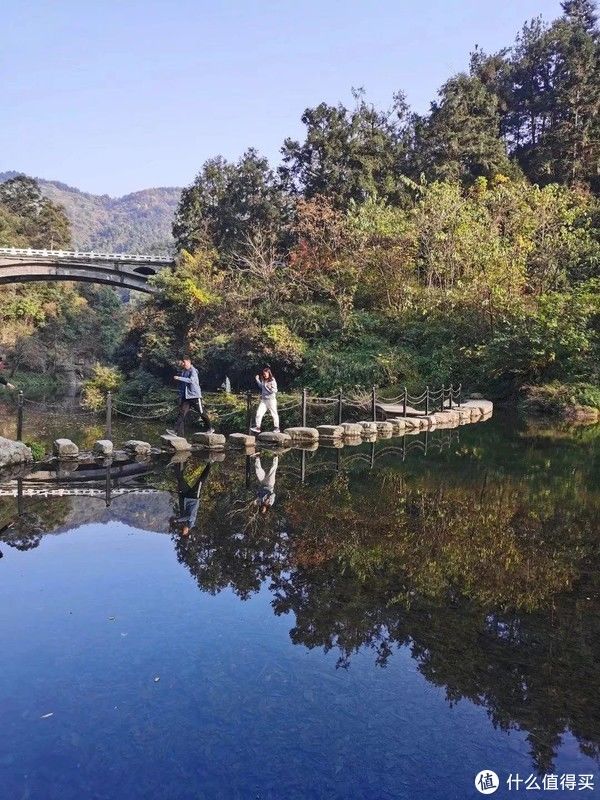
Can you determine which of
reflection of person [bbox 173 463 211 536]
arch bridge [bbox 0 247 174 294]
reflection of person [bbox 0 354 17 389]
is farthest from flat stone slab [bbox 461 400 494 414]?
arch bridge [bbox 0 247 174 294]

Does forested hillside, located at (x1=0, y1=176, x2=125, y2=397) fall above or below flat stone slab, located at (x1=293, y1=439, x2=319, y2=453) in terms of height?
above

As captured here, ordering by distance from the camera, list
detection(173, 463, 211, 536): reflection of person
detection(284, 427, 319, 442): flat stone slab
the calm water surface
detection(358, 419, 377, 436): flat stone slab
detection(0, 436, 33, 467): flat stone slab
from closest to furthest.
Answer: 1. the calm water surface
2. detection(173, 463, 211, 536): reflection of person
3. detection(0, 436, 33, 467): flat stone slab
4. detection(284, 427, 319, 442): flat stone slab
5. detection(358, 419, 377, 436): flat stone slab

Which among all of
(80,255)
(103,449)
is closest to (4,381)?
(80,255)

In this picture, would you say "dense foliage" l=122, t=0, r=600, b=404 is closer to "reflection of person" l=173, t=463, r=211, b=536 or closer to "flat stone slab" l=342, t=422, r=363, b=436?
"flat stone slab" l=342, t=422, r=363, b=436

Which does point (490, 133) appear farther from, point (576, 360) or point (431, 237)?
point (576, 360)

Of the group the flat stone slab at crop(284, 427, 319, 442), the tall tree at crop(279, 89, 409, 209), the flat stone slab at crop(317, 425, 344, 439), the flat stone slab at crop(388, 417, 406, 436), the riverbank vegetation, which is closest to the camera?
the flat stone slab at crop(284, 427, 319, 442)

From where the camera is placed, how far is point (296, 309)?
947 inches

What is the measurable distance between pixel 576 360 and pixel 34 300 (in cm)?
4005

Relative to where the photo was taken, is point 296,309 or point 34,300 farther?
point 34,300

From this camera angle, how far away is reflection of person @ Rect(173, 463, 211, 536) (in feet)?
27.5

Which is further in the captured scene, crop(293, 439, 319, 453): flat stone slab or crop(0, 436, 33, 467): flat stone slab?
crop(293, 439, 319, 453): flat stone slab

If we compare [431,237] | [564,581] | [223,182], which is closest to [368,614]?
[564,581]

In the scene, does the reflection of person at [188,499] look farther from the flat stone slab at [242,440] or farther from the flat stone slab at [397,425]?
the flat stone slab at [397,425]

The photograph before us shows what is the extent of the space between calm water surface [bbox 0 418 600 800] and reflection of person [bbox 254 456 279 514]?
0.10 metres
